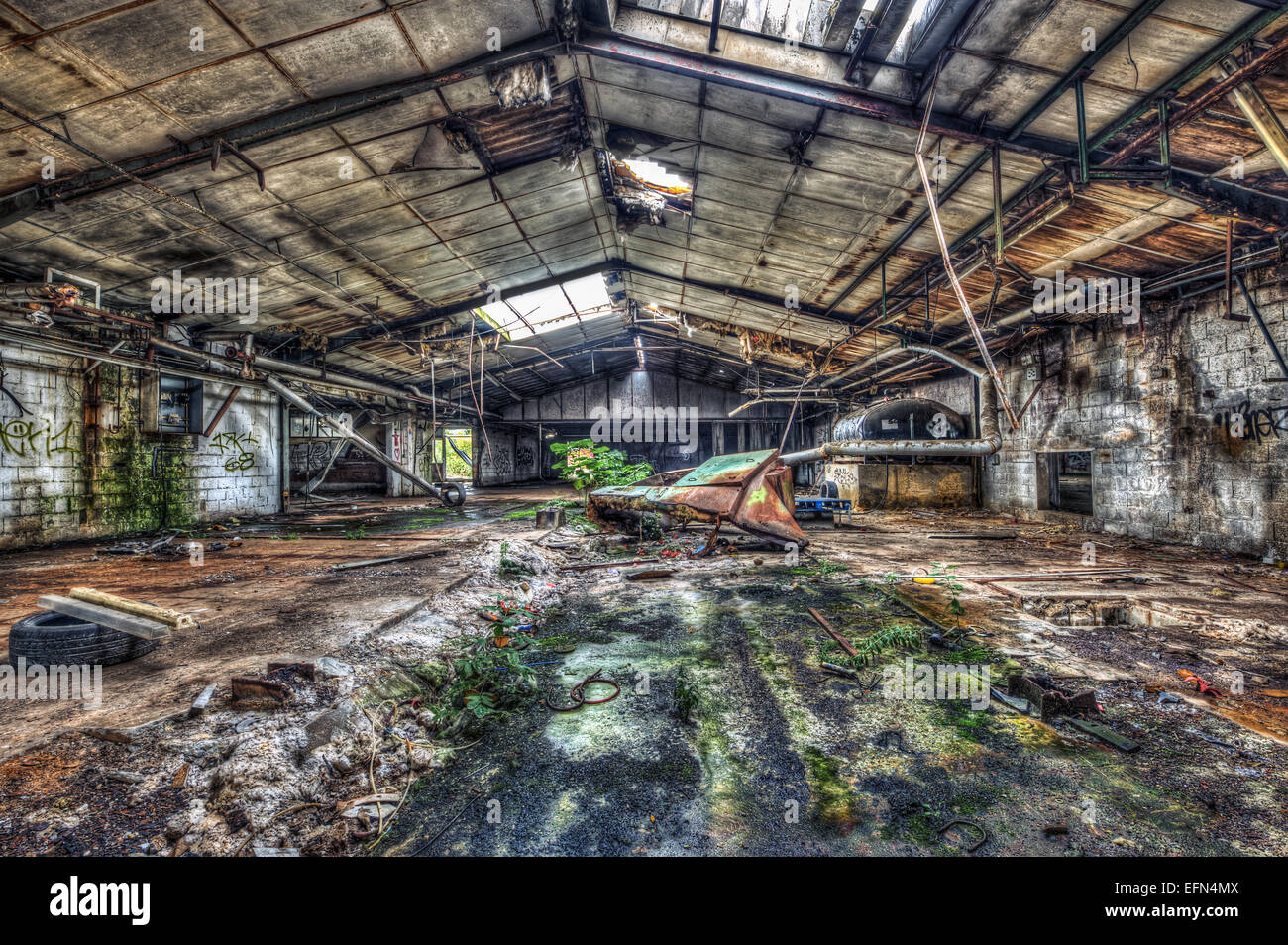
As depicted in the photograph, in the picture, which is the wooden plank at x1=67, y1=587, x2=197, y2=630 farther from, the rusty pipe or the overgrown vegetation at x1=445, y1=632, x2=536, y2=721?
the rusty pipe

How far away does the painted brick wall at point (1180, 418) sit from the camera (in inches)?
251

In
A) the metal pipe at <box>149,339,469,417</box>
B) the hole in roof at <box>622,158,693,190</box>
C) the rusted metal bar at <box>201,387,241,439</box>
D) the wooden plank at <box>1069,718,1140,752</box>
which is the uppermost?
the hole in roof at <box>622,158,693,190</box>

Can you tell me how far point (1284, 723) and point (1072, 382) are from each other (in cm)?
891

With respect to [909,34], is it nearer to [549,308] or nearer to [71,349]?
[549,308]

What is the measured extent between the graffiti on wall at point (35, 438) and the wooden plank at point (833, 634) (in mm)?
11617

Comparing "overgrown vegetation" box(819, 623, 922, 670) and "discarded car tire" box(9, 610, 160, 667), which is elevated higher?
"discarded car tire" box(9, 610, 160, 667)

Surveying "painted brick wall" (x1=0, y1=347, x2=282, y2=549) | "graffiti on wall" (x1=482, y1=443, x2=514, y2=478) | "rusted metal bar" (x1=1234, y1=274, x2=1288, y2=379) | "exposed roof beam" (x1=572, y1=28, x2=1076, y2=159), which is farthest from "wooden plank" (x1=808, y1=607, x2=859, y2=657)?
"graffiti on wall" (x1=482, y1=443, x2=514, y2=478)

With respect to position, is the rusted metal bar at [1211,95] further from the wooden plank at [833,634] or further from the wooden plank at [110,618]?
the wooden plank at [110,618]

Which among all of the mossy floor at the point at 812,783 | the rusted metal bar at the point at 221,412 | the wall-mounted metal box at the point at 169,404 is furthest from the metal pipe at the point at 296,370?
the mossy floor at the point at 812,783

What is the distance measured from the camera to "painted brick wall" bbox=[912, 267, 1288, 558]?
251 inches

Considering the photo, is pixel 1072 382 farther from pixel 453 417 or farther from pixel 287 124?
pixel 453 417

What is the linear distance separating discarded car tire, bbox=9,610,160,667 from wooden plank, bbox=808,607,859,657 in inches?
190

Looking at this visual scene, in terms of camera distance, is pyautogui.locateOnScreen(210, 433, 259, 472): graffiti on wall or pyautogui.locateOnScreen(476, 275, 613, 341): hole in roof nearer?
pyautogui.locateOnScreen(210, 433, 259, 472): graffiti on wall

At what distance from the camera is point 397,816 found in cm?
201
